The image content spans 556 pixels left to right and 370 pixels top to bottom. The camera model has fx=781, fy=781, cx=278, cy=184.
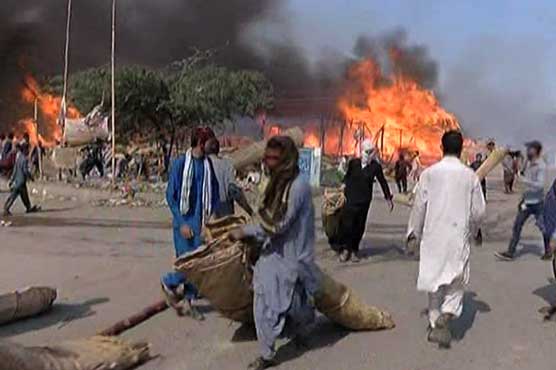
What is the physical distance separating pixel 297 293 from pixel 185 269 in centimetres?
71

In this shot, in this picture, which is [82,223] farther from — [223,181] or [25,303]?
[223,181]

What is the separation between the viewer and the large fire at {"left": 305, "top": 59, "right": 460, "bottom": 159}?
4053cm

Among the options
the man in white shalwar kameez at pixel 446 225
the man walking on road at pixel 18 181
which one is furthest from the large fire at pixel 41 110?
the man in white shalwar kameez at pixel 446 225

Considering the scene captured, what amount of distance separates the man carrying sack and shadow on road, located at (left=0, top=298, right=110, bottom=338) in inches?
74.2

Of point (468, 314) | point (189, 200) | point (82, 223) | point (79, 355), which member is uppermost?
point (189, 200)

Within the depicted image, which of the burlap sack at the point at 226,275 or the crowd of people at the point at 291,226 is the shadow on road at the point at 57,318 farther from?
the burlap sack at the point at 226,275

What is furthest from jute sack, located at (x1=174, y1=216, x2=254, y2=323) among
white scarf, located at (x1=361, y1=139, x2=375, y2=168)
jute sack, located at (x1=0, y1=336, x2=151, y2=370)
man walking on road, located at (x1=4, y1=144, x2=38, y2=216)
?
man walking on road, located at (x1=4, y1=144, x2=38, y2=216)

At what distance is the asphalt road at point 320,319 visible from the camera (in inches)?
194

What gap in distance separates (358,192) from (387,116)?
34.3 meters

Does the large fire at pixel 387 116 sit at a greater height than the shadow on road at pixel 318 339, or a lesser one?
greater

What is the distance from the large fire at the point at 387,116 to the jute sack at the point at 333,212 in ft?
93.6

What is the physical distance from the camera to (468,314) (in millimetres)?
6066

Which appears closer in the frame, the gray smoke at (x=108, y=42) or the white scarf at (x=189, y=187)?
the white scarf at (x=189, y=187)

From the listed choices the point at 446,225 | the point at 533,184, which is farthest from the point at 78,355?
the point at 533,184
